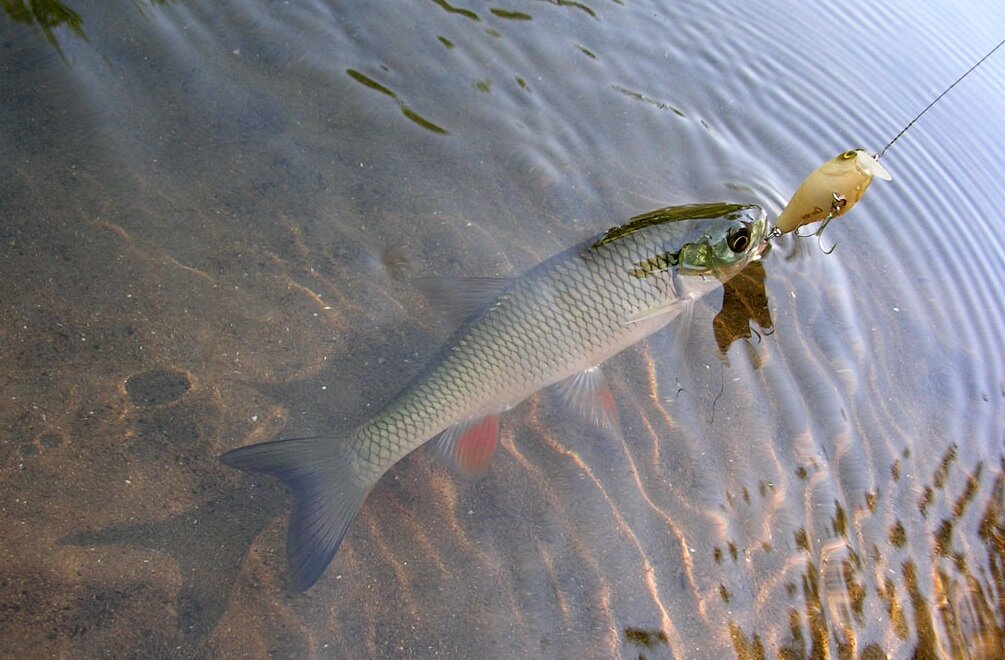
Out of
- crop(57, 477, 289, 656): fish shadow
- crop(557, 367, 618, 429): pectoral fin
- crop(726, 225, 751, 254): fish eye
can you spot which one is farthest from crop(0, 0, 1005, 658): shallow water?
crop(726, 225, 751, 254): fish eye

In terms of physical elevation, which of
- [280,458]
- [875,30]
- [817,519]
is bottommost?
[280,458]

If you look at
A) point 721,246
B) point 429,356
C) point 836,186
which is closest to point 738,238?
point 721,246

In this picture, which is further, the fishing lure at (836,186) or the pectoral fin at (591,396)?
the pectoral fin at (591,396)

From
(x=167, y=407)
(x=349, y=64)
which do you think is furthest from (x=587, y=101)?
(x=167, y=407)

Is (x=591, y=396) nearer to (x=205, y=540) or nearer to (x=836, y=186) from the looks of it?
(x=836, y=186)

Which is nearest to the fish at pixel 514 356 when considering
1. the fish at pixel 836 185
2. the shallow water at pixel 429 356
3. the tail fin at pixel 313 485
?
the tail fin at pixel 313 485

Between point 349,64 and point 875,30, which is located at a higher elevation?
point 875,30

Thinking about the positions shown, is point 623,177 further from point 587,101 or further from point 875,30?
point 875,30

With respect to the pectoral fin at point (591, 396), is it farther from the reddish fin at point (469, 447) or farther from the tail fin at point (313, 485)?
the tail fin at point (313, 485)
